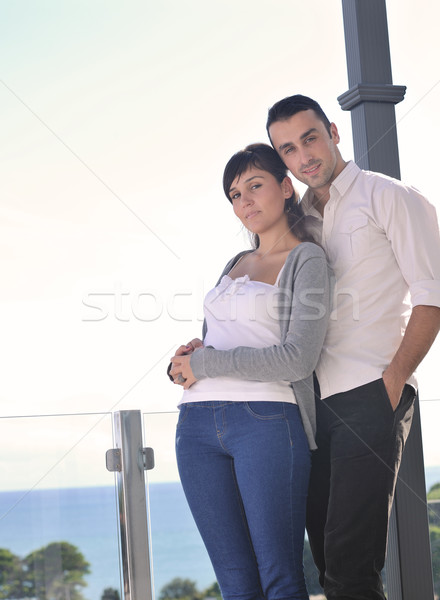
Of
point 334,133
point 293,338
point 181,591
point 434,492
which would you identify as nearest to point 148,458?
point 181,591

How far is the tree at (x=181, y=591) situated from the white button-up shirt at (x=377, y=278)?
80cm

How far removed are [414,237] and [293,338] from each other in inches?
14.9

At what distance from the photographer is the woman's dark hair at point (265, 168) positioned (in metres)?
1.82

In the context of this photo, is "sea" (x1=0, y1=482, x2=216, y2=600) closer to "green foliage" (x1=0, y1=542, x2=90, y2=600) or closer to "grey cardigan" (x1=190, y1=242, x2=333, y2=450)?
"green foliage" (x1=0, y1=542, x2=90, y2=600)

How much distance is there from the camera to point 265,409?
152cm

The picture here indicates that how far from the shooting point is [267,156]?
1838mm

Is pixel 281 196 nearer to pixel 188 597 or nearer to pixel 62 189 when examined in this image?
pixel 188 597

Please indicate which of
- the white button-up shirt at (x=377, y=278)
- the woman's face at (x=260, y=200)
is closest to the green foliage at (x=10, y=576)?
the white button-up shirt at (x=377, y=278)

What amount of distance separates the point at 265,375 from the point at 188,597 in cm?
89

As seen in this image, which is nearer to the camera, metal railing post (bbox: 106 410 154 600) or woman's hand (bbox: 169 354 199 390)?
woman's hand (bbox: 169 354 199 390)

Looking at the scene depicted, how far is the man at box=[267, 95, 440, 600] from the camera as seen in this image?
1.56 meters

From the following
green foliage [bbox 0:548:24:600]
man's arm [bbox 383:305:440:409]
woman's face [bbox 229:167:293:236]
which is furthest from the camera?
green foliage [bbox 0:548:24:600]

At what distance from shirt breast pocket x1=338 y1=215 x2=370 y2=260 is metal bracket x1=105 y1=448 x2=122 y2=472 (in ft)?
2.94

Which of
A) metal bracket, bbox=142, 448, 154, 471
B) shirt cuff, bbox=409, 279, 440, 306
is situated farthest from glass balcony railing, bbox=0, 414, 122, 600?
shirt cuff, bbox=409, 279, 440, 306
